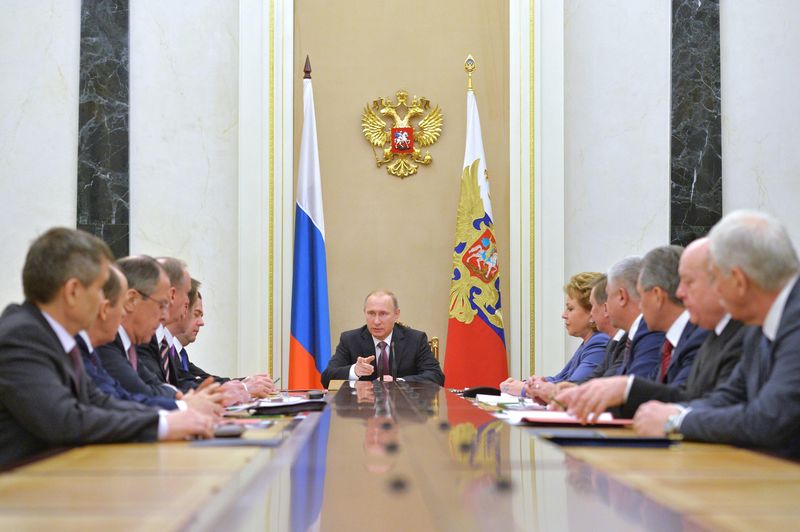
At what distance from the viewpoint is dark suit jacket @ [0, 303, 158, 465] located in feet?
9.11

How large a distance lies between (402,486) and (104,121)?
6873 mm

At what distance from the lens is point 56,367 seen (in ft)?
9.57

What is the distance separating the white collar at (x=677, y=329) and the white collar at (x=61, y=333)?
97.3 inches

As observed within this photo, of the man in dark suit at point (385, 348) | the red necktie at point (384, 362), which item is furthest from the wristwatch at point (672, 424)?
the red necktie at point (384, 362)

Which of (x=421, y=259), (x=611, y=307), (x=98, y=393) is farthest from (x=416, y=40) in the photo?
(x=98, y=393)

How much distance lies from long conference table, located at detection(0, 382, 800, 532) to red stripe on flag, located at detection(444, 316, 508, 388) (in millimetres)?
5136

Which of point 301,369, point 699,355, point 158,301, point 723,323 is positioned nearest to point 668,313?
point 699,355

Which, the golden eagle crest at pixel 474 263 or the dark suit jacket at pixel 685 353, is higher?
the golden eagle crest at pixel 474 263

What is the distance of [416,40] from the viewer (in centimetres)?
884

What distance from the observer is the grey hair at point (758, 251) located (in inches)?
119

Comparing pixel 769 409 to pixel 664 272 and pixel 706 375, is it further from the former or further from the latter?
pixel 664 272

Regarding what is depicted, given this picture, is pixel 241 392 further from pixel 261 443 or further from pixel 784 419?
pixel 784 419

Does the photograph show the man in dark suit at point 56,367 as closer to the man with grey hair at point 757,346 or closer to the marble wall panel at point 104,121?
the man with grey hair at point 757,346

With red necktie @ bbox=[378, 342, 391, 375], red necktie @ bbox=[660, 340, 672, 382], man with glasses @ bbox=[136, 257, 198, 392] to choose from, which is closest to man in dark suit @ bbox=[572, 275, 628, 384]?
red necktie @ bbox=[660, 340, 672, 382]
